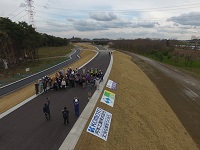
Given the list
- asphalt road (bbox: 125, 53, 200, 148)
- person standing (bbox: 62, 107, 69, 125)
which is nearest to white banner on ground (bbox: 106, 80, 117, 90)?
asphalt road (bbox: 125, 53, 200, 148)

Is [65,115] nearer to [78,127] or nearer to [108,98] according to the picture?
[78,127]

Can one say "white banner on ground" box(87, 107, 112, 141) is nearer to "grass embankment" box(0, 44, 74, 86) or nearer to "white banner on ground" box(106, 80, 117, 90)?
"white banner on ground" box(106, 80, 117, 90)

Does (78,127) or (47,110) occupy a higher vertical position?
(47,110)

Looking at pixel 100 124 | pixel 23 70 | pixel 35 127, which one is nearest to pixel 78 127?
pixel 100 124

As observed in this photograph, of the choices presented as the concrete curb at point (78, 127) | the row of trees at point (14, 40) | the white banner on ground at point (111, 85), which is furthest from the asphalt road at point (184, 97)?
the row of trees at point (14, 40)

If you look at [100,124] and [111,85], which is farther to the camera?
[111,85]

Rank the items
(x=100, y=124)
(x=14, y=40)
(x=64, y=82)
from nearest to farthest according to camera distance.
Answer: (x=100, y=124), (x=64, y=82), (x=14, y=40)

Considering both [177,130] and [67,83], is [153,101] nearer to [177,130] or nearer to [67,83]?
[177,130]
